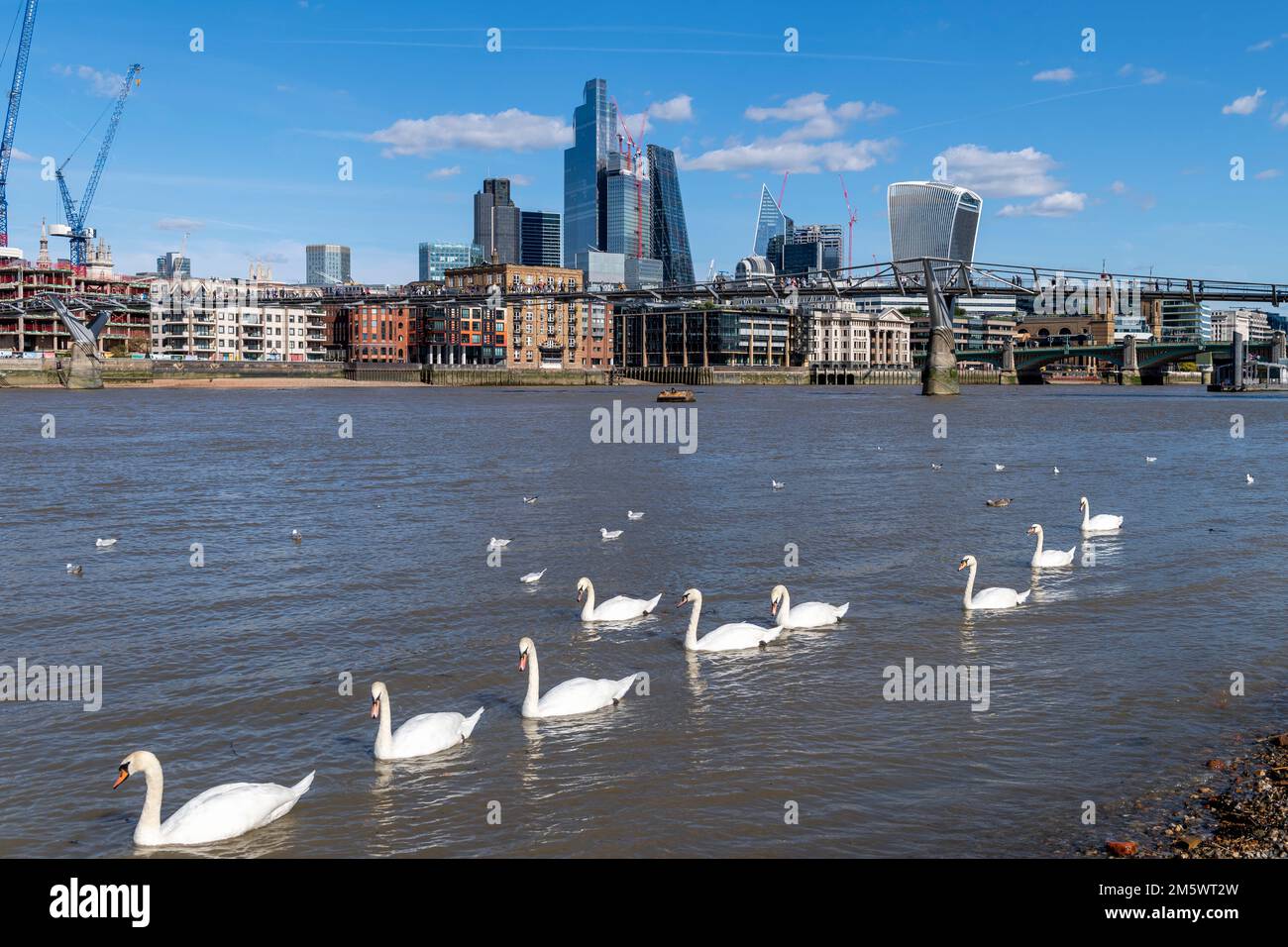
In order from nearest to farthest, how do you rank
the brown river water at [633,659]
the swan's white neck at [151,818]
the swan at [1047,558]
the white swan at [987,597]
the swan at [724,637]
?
the swan's white neck at [151,818], the brown river water at [633,659], the swan at [724,637], the white swan at [987,597], the swan at [1047,558]

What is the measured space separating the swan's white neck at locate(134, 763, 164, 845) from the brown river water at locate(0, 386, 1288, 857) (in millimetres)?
162

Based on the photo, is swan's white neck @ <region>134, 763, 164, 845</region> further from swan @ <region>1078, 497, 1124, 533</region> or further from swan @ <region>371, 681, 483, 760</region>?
swan @ <region>1078, 497, 1124, 533</region>

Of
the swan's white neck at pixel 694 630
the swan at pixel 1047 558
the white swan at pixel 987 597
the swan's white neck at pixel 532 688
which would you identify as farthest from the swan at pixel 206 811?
the swan at pixel 1047 558

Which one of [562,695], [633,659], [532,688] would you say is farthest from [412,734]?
[633,659]

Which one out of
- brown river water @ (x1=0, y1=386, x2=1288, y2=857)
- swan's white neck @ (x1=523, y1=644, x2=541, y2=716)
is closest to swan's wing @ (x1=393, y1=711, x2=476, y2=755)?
brown river water @ (x1=0, y1=386, x2=1288, y2=857)

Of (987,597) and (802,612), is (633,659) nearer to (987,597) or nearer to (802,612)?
(802,612)

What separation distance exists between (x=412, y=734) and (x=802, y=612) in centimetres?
658

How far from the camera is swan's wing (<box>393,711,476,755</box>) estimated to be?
36.0 ft

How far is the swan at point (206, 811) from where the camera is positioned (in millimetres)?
9203

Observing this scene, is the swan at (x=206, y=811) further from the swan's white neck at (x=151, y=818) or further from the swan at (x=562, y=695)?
the swan at (x=562, y=695)

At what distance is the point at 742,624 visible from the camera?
15.1 metres

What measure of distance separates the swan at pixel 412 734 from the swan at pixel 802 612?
5.71m
